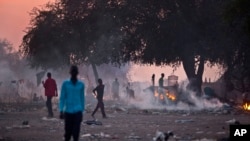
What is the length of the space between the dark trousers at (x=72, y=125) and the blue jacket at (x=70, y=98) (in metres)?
0.10

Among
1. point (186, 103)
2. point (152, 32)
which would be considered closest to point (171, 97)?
point (186, 103)

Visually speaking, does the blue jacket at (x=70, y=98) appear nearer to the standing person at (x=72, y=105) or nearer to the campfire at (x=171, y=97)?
the standing person at (x=72, y=105)

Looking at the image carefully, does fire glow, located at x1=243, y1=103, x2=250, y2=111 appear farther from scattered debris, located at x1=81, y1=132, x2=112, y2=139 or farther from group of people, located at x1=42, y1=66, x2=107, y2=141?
group of people, located at x1=42, y1=66, x2=107, y2=141

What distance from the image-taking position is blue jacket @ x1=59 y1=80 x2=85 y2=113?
10914mm

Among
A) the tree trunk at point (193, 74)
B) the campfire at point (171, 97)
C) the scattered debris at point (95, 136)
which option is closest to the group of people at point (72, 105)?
the scattered debris at point (95, 136)

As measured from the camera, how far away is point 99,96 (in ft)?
75.5

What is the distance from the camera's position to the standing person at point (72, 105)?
35.3ft

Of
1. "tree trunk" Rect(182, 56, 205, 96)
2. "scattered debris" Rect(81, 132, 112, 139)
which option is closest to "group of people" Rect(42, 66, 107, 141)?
"scattered debris" Rect(81, 132, 112, 139)

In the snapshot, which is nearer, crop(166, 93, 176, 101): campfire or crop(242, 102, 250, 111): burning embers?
crop(242, 102, 250, 111): burning embers

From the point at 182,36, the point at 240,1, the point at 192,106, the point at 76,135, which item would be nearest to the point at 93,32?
the point at 182,36

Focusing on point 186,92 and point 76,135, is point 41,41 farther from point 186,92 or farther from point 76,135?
point 76,135

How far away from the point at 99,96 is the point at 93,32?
635 inches

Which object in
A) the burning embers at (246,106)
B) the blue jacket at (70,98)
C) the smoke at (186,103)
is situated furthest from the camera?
the smoke at (186,103)

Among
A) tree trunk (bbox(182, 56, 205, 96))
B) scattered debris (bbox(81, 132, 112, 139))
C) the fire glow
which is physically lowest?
scattered debris (bbox(81, 132, 112, 139))
